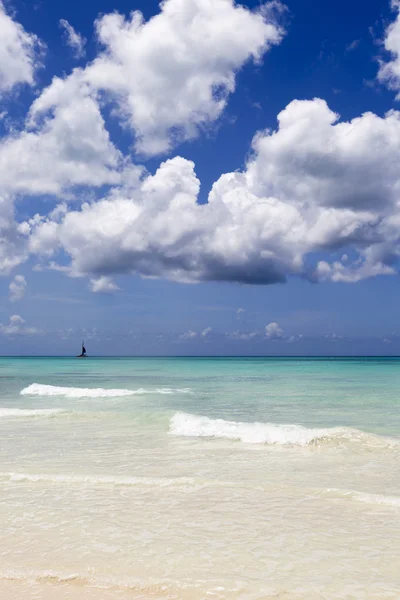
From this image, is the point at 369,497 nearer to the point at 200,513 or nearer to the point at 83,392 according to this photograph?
the point at 200,513

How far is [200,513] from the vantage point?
748cm

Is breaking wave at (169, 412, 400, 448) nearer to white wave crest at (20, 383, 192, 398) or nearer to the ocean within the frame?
the ocean

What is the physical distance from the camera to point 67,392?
108 feet

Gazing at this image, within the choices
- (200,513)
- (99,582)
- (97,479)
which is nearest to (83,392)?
(97,479)

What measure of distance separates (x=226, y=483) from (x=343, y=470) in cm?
301

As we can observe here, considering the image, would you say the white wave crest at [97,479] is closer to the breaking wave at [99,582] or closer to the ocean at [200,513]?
the ocean at [200,513]

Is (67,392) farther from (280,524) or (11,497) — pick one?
(280,524)

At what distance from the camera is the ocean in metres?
5.13

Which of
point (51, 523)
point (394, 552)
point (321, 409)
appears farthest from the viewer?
point (321, 409)

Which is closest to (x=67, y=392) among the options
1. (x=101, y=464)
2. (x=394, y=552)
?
(x=101, y=464)

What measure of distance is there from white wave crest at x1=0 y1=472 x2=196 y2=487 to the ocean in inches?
1.6

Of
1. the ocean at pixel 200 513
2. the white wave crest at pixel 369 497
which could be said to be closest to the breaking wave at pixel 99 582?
the ocean at pixel 200 513

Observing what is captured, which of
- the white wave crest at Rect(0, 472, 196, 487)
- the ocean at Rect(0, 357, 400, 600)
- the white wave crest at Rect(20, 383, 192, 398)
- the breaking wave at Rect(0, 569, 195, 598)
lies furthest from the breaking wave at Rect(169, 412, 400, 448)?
the white wave crest at Rect(20, 383, 192, 398)

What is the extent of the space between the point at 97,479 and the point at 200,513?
2815 millimetres
